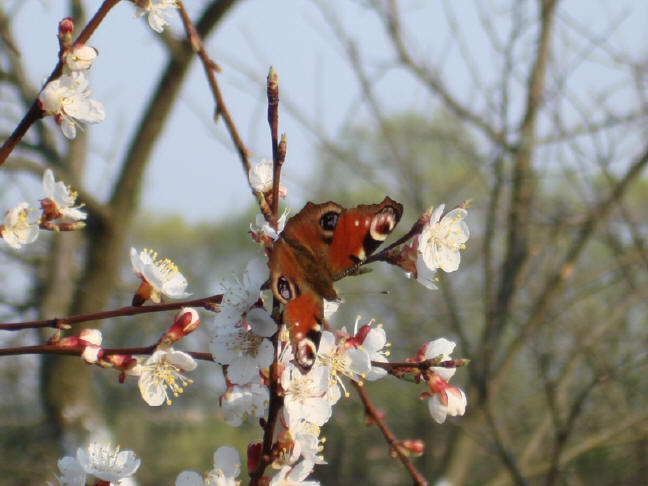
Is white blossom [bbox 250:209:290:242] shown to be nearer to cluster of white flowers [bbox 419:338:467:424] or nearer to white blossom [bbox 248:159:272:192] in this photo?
white blossom [bbox 248:159:272:192]

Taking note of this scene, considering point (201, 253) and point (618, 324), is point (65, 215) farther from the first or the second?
point (201, 253)

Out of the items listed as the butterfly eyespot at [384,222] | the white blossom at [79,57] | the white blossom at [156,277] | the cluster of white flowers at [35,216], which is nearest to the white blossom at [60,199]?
the cluster of white flowers at [35,216]

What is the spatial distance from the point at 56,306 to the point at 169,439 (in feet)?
23.6

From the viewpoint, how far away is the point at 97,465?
38.0 inches

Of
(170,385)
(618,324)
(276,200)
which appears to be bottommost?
(170,385)

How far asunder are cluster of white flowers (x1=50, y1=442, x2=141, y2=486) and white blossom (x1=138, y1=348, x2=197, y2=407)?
118 millimetres

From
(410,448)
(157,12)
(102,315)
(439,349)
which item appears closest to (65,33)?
(157,12)

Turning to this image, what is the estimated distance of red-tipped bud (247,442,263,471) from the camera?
0.89 metres

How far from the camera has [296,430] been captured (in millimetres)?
854

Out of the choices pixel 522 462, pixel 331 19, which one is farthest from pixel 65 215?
pixel 522 462

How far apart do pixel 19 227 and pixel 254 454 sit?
1.58 ft

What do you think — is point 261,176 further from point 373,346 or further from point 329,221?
point 373,346

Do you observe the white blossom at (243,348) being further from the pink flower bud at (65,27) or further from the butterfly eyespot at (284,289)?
the pink flower bud at (65,27)

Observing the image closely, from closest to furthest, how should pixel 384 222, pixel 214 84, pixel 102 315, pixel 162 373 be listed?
pixel 102 315 < pixel 162 373 < pixel 384 222 < pixel 214 84
